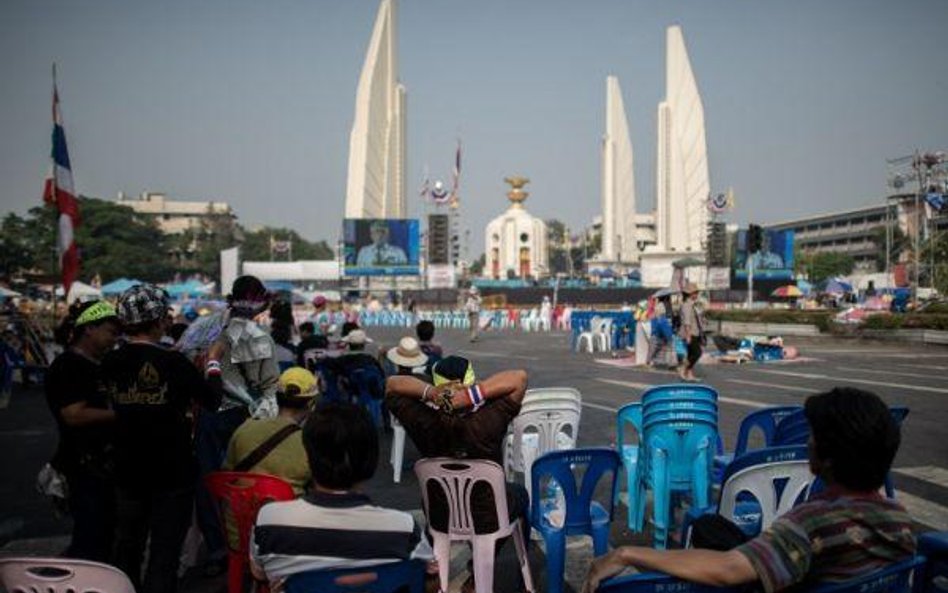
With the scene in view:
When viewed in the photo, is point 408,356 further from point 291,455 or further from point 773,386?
point 773,386

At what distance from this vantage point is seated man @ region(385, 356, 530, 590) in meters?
3.55

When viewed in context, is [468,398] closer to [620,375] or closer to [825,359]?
[620,375]

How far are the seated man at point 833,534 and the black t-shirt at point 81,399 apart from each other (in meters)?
2.66

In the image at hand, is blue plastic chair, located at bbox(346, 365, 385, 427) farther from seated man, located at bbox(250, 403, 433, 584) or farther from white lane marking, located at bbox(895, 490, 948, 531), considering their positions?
seated man, located at bbox(250, 403, 433, 584)

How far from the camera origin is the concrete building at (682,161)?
80500mm

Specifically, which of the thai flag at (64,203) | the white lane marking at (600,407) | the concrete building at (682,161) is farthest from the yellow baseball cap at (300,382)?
the concrete building at (682,161)

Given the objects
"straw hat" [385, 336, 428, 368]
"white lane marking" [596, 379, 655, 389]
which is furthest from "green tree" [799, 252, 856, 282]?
"straw hat" [385, 336, 428, 368]

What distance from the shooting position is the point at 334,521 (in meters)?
2.48

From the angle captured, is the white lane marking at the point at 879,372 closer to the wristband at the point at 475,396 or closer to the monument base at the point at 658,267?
the wristband at the point at 475,396

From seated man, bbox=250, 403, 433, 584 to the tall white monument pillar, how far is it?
101567 millimetres

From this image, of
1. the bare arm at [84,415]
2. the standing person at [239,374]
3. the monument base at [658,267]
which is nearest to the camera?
the bare arm at [84,415]

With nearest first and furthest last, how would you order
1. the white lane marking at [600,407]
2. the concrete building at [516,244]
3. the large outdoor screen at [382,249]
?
the white lane marking at [600,407] → the large outdoor screen at [382,249] → the concrete building at [516,244]

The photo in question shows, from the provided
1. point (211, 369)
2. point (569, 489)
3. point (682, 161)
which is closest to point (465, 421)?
point (569, 489)

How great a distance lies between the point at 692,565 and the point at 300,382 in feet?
8.61
